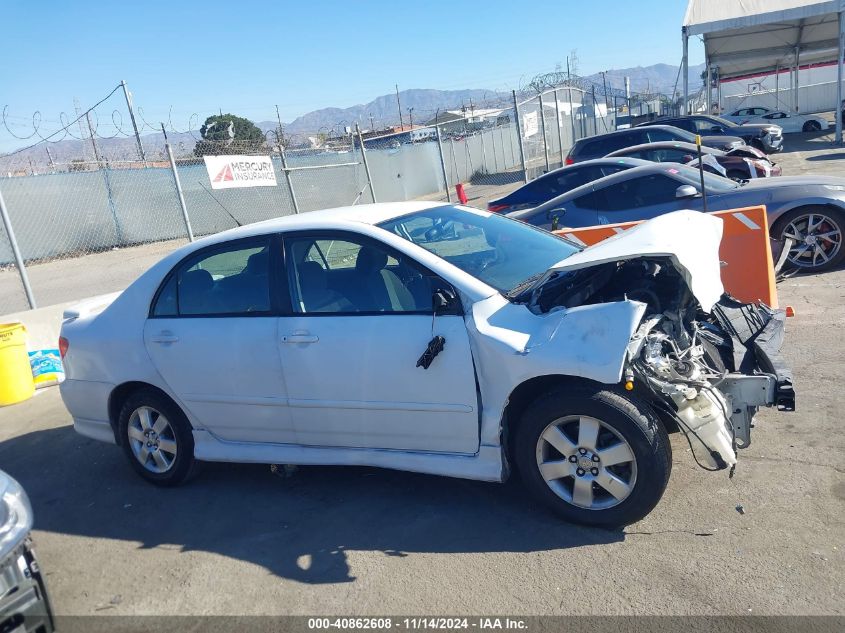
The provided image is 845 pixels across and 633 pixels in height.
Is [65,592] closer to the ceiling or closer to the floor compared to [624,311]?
closer to the floor

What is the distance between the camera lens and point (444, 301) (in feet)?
12.0

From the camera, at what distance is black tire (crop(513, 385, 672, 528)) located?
130 inches

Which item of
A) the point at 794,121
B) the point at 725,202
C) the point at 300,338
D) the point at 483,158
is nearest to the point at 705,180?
the point at 725,202

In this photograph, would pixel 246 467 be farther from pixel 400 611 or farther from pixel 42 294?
pixel 42 294

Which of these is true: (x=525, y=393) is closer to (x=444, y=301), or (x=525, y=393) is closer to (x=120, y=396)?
(x=444, y=301)

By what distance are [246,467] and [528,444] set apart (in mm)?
2358

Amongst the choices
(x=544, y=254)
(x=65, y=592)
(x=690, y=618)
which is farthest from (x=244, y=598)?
(x=544, y=254)

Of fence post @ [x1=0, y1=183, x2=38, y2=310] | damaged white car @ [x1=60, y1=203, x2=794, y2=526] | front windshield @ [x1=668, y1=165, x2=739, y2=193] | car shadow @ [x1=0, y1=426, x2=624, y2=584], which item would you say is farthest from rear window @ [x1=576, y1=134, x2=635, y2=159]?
car shadow @ [x1=0, y1=426, x2=624, y2=584]

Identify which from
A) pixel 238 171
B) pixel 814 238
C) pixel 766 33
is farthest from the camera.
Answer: pixel 766 33

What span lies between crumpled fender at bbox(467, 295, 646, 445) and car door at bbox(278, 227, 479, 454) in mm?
82

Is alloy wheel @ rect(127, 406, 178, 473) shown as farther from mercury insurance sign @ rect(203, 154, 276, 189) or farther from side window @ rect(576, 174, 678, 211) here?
mercury insurance sign @ rect(203, 154, 276, 189)

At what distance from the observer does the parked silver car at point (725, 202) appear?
7442 mm

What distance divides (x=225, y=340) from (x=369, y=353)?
3.36 ft

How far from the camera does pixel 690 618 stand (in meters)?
2.84
